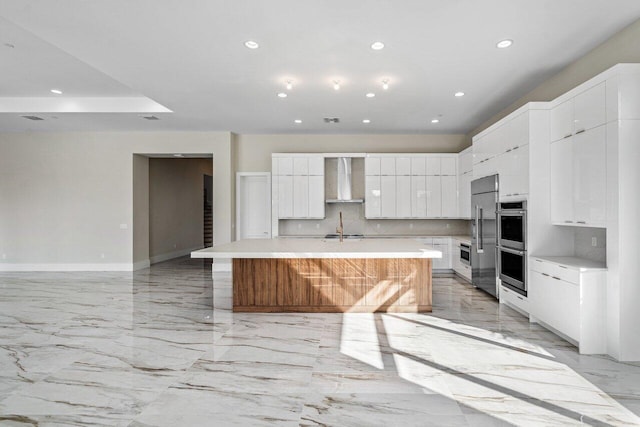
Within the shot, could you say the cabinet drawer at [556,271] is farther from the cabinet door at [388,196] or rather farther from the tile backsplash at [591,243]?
the cabinet door at [388,196]

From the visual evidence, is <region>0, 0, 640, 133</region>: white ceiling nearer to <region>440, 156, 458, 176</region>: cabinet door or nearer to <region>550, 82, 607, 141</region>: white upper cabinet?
<region>550, 82, 607, 141</region>: white upper cabinet

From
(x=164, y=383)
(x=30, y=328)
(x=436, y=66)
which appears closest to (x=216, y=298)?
(x=30, y=328)

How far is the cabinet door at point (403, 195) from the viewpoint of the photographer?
7.84 metres

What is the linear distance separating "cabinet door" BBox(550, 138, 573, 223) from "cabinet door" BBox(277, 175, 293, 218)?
4825 millimetres

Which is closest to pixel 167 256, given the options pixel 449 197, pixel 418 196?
pixel 418 196

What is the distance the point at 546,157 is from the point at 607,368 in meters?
2.22

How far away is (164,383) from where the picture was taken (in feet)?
9.14

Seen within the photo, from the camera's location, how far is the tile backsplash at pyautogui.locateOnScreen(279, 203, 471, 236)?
26.8ft

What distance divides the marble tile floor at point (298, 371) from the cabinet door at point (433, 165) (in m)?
3.43

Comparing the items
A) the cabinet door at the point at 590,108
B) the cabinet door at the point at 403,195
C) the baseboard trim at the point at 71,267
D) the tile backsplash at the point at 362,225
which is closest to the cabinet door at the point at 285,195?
the tile backsplash at the point at 362,225

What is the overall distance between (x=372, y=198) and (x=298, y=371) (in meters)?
5.28

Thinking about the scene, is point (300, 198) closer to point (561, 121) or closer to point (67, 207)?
point (561, 121)

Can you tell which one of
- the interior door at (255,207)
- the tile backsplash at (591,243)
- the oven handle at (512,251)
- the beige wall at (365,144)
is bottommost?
the oven handle at (512,251)

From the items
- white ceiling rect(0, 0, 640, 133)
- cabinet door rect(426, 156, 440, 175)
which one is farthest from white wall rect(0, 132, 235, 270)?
cabinet door rect(426, 156, 440, 175)
